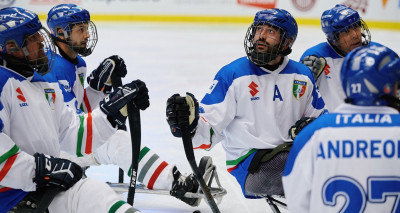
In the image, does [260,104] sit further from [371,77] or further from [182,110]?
[371,77]

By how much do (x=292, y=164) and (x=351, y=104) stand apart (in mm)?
260

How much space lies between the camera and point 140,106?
296cm

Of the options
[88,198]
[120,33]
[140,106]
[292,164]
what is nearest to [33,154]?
[88,198]

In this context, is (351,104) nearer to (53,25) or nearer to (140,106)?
(140,106)

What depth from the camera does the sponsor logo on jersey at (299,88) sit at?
315 centimetres

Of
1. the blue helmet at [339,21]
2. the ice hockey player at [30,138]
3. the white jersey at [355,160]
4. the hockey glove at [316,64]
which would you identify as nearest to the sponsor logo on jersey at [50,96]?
the ice hockey player at [30,138]

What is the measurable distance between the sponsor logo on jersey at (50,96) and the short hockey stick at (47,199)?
41cm

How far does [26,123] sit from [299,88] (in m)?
1.39

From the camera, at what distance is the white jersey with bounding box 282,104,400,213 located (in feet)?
5.80

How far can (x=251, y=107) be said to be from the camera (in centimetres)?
308

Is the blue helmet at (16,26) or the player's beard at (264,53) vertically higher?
the blue helmet at (16,26)

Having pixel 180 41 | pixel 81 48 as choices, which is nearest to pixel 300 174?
pixel 81 48

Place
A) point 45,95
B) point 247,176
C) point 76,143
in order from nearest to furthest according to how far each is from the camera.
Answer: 1. point 45,95
2. point 76,143
3. point 247,176

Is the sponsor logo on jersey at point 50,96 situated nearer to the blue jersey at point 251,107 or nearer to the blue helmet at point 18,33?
the blue helmet at point 18,33
